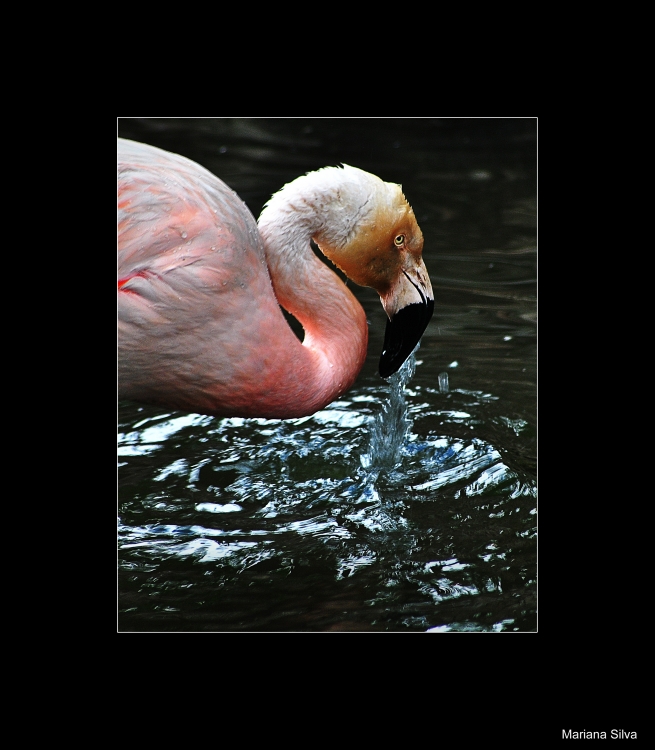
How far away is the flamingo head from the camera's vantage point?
3764mm

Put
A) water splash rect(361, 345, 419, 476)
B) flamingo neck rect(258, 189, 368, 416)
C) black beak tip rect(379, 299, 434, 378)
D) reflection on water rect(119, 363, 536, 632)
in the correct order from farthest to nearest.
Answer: water splash rect(361, 345, 419, 476) < black beak tip rect(379, 299, 434, 378) < flamingo neck rect(258, 189, 368, 416) < reflection on water rect(119, 363, 536, 632)

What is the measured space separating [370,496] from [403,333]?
71 centimetres

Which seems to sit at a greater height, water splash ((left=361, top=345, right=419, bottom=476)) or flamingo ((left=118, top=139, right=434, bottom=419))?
flamingo ((left=118, top=139, right=434, bottom=419))

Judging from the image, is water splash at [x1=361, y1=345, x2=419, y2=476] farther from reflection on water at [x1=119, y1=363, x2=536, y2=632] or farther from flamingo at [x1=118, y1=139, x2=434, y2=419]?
flamingo at [x1=118, y1=139, x2=434, y2=419]

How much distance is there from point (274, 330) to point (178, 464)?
3.19ft

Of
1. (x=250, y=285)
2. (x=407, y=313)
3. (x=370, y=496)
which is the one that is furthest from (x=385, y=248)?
(x=370, y=496)

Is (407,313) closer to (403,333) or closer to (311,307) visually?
(403,333)

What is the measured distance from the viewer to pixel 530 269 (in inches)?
245

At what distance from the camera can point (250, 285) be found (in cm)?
352

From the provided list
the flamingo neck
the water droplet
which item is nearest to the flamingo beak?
the flamingo neck

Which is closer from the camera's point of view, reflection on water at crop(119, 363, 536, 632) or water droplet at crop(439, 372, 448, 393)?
reflection on water at crop(119, 363, 536, 632)

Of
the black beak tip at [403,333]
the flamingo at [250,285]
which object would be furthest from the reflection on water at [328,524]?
the flamingo at [250,285]

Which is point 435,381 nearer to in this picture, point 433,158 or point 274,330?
point 274,330

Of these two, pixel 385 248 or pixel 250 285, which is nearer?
pixel 250 285
